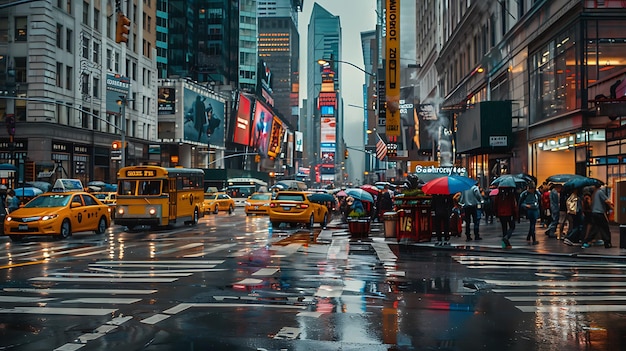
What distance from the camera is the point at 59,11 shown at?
49844mm

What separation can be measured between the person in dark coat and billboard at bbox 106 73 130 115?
147 feet

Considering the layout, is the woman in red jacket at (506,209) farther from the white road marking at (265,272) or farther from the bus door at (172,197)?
the bus door at (172,197)

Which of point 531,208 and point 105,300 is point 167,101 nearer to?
point 531,208

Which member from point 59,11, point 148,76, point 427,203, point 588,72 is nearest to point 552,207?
point 427,203

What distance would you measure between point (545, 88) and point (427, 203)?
43.2 feet

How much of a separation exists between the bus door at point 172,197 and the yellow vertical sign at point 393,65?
57.5ft

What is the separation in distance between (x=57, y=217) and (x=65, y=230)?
2.28 ft

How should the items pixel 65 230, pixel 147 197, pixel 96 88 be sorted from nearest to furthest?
pixel 65 230 < pixel 147 197 < pixel 96 88

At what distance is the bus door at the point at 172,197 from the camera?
2699 centimetres

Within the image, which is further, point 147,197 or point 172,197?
point 172,197

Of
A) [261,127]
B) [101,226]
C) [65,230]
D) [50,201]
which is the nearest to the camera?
[65,230]

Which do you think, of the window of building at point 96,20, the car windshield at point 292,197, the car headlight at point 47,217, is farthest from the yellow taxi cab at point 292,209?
the window of building at point 96,20

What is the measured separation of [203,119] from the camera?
96125 mm

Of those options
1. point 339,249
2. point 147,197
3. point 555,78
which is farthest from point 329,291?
point 555,78
